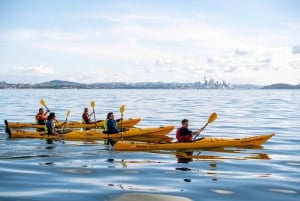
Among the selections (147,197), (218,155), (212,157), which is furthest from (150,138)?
(147,197)

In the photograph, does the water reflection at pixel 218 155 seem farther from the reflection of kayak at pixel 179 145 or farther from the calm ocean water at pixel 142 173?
the reflection of kayak at pixel 179 145

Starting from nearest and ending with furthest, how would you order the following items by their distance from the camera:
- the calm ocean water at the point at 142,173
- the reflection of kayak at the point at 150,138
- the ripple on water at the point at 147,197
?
1. the ripple on water at the point at 147,197
2. the calm ocean water at the point at 142,173
3. the reflection of kayak at the point at 150,138

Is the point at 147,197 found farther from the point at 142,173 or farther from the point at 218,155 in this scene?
the point at 218,155

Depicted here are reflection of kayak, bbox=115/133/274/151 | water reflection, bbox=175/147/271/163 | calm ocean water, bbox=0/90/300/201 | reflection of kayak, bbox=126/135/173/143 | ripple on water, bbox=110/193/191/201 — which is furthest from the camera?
reflection of kayak, bbox=126/135/173/143

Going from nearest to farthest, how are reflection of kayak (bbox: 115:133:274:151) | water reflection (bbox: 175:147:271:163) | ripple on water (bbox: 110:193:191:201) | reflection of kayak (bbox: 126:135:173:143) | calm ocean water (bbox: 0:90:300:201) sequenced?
ripple on water (bbox: 110:193:191:201) < calm ocean water (bbox: 0:90:300:201) < water reflection (bbox: 175:147:271:163) < reflection of kayak (bbox: 115:133:274:151) < reflection of kayak (bbox: 126:135:173:143)

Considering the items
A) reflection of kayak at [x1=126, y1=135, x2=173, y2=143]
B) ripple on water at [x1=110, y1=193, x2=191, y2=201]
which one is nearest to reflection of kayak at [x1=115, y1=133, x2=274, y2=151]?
reflection of kayak at [x1=126, y1=135, x2=173, y2=143]

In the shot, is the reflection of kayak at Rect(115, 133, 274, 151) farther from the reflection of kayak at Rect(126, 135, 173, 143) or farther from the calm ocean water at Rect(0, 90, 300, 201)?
the reflection of kayak at Rect(126, 135, 173, 143)

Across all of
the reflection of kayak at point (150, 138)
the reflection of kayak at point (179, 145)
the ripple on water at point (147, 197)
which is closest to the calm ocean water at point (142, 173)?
the ripple on water at point (147, 197)

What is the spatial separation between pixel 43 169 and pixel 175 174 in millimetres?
4210

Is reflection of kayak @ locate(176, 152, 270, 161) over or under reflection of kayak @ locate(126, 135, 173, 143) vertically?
over

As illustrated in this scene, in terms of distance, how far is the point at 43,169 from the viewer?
12.9 metres

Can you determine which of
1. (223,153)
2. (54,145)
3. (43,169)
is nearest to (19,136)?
(54,145)

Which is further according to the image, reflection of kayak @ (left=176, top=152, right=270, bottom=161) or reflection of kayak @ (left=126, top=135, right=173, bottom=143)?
reflection of kayak @ (left=126, top=135, right=173, bottom=143)

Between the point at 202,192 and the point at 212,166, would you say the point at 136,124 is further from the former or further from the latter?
the point at 202,192
